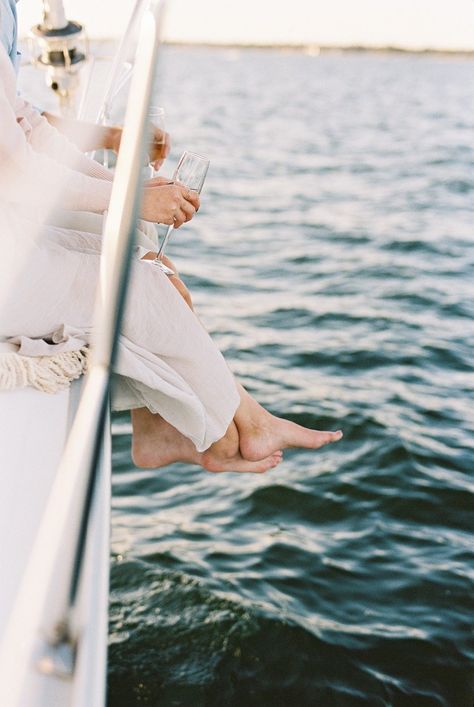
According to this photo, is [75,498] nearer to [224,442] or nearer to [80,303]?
Answer: [80,303]

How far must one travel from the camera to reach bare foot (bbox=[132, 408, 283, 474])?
8.40 ft

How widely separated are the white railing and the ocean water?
0.99 ft

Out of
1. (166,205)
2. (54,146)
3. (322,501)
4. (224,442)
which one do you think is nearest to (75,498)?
(166,205)

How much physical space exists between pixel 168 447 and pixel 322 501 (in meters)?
2.23

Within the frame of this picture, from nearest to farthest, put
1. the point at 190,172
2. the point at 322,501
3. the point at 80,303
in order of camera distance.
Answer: the point at 80,303 → the point at 190,172 → the point at 322,501

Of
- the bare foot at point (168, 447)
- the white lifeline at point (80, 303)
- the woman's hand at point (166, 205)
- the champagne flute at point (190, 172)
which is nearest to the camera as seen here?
the white lifeline at point (80, 303)

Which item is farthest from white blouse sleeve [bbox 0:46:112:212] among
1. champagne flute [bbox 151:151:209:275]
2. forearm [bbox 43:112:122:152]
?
forearm [bbox 43:112:122:152]

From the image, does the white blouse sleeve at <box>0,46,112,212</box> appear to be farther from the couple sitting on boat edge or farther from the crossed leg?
the crossed leg

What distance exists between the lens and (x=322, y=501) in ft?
15.2

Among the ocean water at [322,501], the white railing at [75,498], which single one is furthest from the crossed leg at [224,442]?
the white railing at [75,498]

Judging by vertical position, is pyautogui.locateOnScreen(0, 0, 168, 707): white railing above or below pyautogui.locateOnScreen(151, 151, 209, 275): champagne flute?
below

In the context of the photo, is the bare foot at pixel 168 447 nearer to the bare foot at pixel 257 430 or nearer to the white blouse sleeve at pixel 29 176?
the bare foot at pixel 257 430

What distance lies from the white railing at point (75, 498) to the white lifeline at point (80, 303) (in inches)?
34.4

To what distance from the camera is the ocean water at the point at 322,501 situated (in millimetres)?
3363
